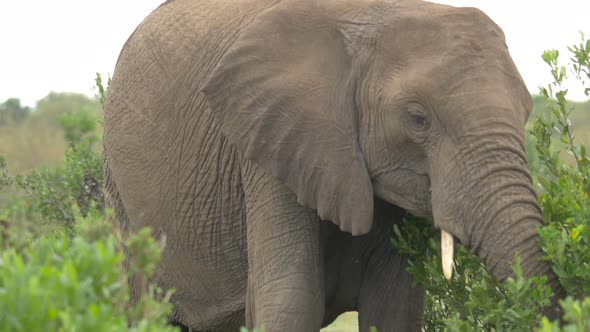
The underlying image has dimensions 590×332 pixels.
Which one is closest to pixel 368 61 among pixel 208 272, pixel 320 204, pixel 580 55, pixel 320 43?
pixel 320 43

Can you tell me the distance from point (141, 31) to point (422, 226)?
224 cm

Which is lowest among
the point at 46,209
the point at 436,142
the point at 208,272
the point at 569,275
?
the point at 46,209

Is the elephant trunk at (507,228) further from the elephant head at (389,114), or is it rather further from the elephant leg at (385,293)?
the elephant leg at (385,293)

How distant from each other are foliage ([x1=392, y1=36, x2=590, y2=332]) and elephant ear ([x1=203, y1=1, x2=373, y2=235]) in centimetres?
42

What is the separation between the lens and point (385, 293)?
6.66 metres

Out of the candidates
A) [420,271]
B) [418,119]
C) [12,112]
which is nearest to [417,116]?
[418,119]

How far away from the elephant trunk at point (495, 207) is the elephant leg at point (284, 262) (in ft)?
2.81

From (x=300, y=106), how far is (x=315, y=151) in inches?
8.5

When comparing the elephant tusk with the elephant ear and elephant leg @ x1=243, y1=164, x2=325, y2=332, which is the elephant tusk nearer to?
the elephant ear

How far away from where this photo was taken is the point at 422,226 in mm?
6395

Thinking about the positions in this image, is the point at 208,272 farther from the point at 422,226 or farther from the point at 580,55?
the point at 580,55

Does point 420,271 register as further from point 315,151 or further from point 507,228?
point 507,228

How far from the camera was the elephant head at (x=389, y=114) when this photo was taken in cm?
540

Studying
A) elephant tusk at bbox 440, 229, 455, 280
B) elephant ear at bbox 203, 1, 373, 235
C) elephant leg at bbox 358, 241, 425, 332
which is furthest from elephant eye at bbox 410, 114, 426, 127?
elephant leg at bbox 358, 241, 425, 332
